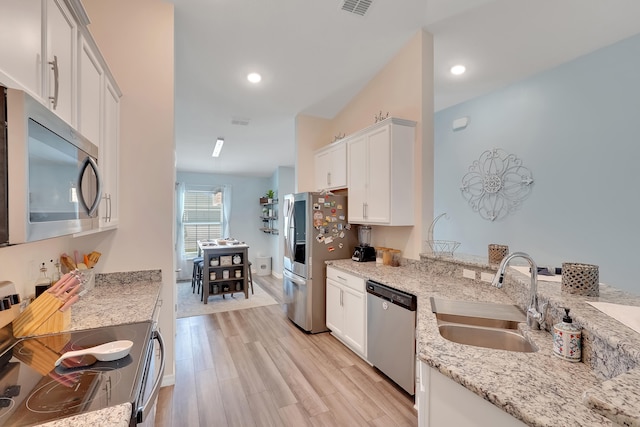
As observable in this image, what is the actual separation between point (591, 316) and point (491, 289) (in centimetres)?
106

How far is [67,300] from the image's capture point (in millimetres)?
1404

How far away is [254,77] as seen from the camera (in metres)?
3.27

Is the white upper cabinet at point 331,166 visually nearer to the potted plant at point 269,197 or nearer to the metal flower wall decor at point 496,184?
the metal flower wall decor at point 496,184

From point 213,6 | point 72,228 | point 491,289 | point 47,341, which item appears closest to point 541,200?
point 491,289

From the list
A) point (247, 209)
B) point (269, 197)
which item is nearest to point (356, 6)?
point (269, 197)

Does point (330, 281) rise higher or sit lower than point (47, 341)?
lower

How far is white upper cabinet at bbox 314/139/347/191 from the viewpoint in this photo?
3.55 meters

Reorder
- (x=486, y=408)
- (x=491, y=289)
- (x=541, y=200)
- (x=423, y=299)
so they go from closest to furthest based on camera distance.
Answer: (x=486, y=408)
(x=423, y=299)
(x=491, y=289)
(x=541, y=200)

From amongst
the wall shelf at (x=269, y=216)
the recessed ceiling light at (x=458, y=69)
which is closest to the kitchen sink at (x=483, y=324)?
the recessed ceiling light at (x=458, y=69)

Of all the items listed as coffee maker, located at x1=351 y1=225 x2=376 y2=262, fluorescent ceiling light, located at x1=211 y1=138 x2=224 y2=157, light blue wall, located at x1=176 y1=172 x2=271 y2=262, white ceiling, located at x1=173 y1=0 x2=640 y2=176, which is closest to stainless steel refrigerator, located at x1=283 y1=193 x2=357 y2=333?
coffee maker, located at x1=351 y1=225 x2=376 y2=262

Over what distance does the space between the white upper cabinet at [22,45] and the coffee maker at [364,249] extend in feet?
9.54

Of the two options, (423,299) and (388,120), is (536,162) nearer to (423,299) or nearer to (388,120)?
(388,120)

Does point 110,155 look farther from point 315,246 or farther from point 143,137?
point 315,246

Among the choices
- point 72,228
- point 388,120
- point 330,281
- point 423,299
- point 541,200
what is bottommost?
point 330,281
